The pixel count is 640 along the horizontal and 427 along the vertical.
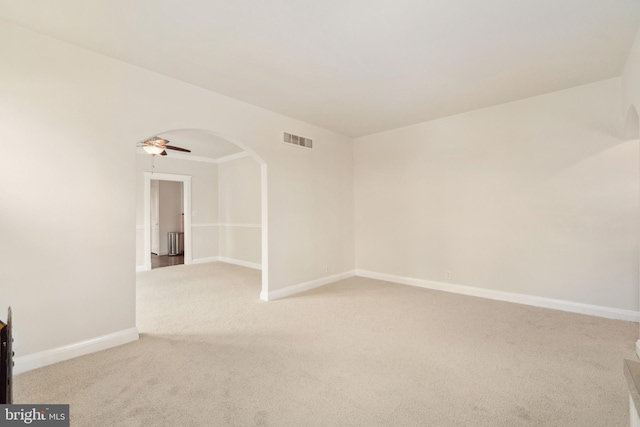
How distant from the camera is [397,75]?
3139mm

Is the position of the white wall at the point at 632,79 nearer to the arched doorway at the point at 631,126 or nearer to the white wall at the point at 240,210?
the arched doorway at the point at 631,126

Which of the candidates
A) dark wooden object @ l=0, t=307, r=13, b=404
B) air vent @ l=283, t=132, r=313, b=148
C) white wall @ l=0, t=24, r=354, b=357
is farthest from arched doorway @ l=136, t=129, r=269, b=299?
dark wooden object @ l=0, t=307, r=13, b=404

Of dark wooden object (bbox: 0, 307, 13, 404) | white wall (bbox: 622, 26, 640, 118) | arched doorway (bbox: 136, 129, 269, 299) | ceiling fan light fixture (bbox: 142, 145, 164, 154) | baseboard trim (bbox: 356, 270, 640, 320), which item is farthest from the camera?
arched doorway (bbox: 136, 129, 269, 299)

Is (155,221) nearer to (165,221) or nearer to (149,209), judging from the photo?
(165,221)

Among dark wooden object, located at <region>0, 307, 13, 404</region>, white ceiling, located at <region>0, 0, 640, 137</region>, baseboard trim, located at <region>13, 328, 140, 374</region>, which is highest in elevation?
white ceiling, located at <region>0, 0, 640, 137</region>

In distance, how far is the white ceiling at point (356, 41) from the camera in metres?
2.11

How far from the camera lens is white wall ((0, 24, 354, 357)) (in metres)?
2.28

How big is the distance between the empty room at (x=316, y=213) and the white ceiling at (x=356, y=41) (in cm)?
2

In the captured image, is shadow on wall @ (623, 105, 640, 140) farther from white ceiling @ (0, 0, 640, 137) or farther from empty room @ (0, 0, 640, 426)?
white ceiling @ (0, 0, 640, 137)

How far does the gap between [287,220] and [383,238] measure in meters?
1.95

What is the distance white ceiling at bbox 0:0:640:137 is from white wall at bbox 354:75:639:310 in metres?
0.51

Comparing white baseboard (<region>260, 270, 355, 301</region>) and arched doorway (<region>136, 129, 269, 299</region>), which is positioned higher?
arched doorway (<region>136, 129, 269, 299</region>)

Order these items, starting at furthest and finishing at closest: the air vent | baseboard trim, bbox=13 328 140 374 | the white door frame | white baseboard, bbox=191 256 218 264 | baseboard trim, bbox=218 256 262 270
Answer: white baseboard, bbox=191 256 218 264
baseboard trim, bbox=218 256 262 270
the white door frame
the air vent
baseboard trim, bbox=13 328 140 374

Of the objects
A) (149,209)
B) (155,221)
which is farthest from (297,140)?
(155,221)
